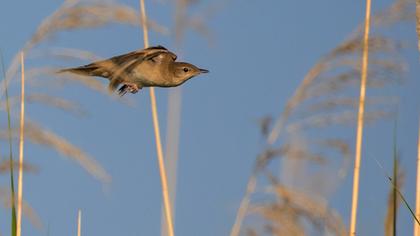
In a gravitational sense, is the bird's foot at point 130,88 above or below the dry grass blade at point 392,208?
above

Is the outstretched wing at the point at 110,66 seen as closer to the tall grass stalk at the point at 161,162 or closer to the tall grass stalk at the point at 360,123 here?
the tall grass stalk at the point at 161,162

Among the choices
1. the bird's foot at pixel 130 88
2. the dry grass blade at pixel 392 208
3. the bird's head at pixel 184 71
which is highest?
the bird's head at pixel 184 71

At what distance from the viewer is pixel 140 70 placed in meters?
4.00

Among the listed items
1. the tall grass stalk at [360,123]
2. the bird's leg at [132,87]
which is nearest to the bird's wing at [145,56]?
the bird's leg at [132,87]

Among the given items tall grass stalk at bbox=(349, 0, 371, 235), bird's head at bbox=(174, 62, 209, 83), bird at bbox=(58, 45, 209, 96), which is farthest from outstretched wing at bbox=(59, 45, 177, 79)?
tall grass stalk at bbox=(349, 0, 371, 235)

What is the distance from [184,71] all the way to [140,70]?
72cm

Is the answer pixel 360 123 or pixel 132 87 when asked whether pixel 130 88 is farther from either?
pixel 360 123

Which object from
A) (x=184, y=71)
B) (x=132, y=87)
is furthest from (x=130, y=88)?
(x=184, y=71)

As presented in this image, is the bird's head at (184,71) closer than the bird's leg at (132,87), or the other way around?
the bird's leg at (132,87)

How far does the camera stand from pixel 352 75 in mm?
3812

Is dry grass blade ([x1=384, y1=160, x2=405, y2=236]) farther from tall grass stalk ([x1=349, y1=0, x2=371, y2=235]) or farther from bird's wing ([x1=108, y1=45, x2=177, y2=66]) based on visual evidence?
bird's wing ([x1=108, y1=45, x2=177, y2=66])

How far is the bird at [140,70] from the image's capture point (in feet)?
12.0

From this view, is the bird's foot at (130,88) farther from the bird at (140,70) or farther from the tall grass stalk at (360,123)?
the tall grass stalk at (360,123)

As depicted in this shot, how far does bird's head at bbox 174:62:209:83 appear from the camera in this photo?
4534 millimetres
